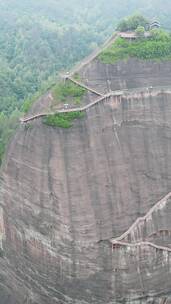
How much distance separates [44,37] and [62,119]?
1609 inches

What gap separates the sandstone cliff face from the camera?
20.7 metres

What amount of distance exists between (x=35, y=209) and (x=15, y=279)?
3999 millimetres

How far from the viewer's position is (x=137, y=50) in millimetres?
25469

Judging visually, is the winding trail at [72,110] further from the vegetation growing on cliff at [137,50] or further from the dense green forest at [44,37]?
the dense green forest at [44,37]

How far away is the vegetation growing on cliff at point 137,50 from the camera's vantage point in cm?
2524

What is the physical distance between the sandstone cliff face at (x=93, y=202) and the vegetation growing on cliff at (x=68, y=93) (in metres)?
0.50

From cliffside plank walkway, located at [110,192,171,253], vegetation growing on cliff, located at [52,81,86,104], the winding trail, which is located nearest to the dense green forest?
vegetation growing on cliff, located at [52,81,86,104]

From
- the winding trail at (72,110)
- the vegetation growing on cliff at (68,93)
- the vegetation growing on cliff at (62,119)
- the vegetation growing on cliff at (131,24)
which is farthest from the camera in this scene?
the vegetation growing on cliff at (131,24)

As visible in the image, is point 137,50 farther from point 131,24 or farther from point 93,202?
point 93,202

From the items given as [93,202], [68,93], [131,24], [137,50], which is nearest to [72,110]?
[68,93]

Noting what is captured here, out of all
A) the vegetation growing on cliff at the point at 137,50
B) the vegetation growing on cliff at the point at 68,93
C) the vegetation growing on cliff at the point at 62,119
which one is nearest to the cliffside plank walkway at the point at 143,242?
the vegetation growing on cliff at the point at 62,119

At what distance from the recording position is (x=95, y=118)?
21.2 m

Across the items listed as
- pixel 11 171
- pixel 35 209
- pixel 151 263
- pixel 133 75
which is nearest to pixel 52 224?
pixel 35 209

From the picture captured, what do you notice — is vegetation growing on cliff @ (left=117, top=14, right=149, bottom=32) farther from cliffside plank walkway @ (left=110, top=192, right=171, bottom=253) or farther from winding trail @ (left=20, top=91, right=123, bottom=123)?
cliffside plank walkway @ (left=110, top=192, right=171, bottom=253)
